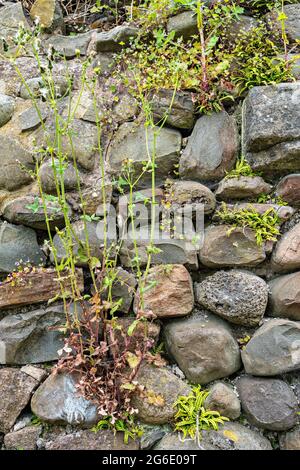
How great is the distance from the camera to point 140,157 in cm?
216

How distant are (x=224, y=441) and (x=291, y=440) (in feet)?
0.97

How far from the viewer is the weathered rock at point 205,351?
186 cm

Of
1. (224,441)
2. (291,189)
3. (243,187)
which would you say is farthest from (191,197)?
(224,441)

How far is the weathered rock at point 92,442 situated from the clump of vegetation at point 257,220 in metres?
1.08

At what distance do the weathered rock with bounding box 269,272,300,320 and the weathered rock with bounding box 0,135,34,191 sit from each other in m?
1.43

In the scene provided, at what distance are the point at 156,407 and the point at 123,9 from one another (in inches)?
99.2

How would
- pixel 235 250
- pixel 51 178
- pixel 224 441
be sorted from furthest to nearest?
1. pixel 51 178
2. pixel 235 250
3. pixel 224 441

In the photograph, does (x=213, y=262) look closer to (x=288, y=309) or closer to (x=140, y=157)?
(x=288, y=309)

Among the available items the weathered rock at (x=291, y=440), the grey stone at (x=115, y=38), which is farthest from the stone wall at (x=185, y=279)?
the grey stone at (x=115, y=38)

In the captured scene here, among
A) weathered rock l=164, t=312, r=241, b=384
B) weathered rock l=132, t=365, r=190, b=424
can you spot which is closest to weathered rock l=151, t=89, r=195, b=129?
weathered rock l=164, t=312, r=241, b=384

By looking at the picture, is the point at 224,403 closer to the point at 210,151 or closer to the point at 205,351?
the point at 205,351

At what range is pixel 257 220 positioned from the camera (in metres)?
1.98

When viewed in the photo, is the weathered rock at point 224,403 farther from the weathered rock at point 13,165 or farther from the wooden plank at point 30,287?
the weathered rock at point 13,165
